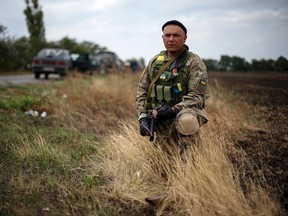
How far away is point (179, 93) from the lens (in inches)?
126

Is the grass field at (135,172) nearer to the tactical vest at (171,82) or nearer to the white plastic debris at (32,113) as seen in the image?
the white plastic debris at (32,113)

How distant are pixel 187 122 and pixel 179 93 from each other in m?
0.45

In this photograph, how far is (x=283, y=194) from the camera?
2762mm

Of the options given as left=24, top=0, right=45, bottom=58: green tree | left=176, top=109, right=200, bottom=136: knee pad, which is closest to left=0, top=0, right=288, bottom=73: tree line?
left=24, top=0, right=45, bottom=58: green tree

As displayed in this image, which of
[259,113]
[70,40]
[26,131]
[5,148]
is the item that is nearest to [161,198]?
[5,148]

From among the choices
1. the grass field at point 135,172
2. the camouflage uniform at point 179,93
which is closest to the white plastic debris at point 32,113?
the grass field at point 135,172

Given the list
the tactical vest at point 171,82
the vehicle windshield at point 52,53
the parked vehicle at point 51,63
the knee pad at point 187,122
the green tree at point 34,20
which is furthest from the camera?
the green tree at point 34,20

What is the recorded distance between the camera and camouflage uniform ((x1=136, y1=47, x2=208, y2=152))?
3008 mm

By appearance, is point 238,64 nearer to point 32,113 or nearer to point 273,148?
point 273,148

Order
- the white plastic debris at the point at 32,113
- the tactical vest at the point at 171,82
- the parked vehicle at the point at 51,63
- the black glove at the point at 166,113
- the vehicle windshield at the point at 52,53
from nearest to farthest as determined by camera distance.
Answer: the black glove at the point at 166,113
the tactical vest at the point at 171,82
the white plastic debris at the point at 32,113
the parked vehicle at the point at 51,63
the vehicle windshield at the point at 52,53

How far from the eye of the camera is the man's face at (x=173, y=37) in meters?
3.08

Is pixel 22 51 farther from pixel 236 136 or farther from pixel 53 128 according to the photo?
pixel 236 136

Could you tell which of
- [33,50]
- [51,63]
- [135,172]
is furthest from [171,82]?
[33,50]

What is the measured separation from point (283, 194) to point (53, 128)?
3510 mm
